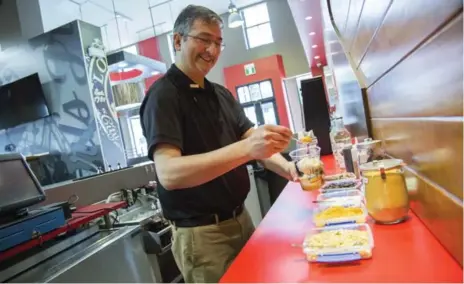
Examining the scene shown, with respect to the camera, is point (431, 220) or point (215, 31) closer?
point (431, 220)

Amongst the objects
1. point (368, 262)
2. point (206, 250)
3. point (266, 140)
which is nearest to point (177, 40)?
point (266, 140)

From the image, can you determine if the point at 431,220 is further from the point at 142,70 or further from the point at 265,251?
the point at 142,70

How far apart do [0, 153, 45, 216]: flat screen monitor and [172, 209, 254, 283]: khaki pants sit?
89 centimetres

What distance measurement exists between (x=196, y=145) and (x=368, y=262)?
81 cm

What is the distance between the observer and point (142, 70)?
6613mm

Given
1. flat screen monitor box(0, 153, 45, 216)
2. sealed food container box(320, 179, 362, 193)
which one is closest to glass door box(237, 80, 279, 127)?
flat screen monitor box(0, 153, 45, 216)

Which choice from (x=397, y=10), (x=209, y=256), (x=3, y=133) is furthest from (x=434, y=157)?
(x=3, y=133)

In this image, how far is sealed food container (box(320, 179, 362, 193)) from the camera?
1.56 meters

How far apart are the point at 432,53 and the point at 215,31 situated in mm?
899

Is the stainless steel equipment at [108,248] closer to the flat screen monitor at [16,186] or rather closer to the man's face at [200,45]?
the flat screen monitor at [16,186]

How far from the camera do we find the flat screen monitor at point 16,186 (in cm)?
178

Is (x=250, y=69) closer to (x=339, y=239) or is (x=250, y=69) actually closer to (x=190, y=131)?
(x=190, y=131)

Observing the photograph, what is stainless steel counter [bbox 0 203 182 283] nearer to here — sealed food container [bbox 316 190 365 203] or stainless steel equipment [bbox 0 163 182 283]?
stainless steel equipment [bbox 0 163 182 283]

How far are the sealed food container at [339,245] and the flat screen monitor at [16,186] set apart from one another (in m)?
1.50
